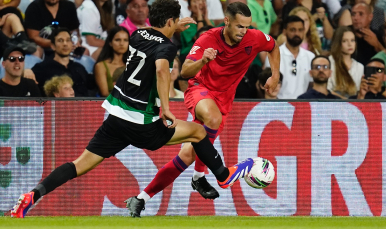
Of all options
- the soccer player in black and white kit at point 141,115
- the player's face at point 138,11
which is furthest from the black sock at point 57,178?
the player's face at point 138,11

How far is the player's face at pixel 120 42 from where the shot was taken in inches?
380

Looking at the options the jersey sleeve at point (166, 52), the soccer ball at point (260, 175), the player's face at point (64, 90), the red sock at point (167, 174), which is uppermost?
the jersey sleeve at point (166, 52)

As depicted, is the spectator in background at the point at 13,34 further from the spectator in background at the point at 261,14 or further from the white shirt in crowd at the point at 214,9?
the spectator in background at the point at 261,14

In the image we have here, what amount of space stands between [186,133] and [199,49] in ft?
3.33

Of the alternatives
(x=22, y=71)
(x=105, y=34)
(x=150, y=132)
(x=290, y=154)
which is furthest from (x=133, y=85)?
(x=105, y=34)

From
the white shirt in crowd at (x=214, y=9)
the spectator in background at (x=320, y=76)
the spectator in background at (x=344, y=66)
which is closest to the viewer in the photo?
the spectator in background at (x=320, y=76)

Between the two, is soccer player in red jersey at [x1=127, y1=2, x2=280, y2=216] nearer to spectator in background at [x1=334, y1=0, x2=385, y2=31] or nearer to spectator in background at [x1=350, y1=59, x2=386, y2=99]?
spectator in background at [x1=350, y1=59, x2=386, y2=99]

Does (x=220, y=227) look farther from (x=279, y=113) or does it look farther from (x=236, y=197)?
(x=279, y=113)

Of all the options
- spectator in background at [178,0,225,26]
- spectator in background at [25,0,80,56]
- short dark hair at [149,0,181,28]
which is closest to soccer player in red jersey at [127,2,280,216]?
short dark hair at [149,0,181,28]

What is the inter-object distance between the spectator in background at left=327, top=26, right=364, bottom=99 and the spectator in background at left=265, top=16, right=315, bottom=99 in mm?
385

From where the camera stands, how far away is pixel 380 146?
8.41 metres

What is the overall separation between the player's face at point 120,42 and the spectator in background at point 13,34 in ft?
4.10

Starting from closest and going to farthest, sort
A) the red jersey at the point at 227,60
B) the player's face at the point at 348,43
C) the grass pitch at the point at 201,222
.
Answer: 1. the grass pitch at the point at 201,222
2. the red jersey at the point at 227,60
3. the player's face at the point at 348,43

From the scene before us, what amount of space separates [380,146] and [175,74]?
10.6 feet
